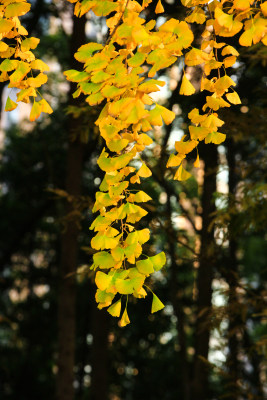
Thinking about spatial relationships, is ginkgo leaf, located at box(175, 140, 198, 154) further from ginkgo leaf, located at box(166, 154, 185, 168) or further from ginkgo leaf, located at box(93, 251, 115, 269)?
ginkgo leaf, located at box(93, 251, 115, 269)

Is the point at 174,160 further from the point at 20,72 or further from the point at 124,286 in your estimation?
the point at 20,72

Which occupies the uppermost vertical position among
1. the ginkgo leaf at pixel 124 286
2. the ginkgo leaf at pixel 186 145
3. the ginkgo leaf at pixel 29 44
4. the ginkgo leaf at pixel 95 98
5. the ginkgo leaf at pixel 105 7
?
the ginkgo leaf at pixel 29 44

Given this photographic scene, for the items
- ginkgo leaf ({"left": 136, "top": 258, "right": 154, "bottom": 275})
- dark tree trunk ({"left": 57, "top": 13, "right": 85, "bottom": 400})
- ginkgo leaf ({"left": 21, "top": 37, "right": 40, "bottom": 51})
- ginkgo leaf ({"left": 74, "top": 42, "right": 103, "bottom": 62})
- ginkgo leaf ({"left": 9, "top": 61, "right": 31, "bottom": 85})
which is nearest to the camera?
ginkgo leaf ({"left": 136, "top": 258, "right": 154, "bottom": 275})

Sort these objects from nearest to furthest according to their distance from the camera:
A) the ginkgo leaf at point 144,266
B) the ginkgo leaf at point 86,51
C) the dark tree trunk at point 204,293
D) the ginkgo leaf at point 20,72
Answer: the ginkgo leaf at point 144,266, the ginkgo leaf at point 86,51, the ginkgo leaf at point 20,72, the dark tree trunk at point 204,293

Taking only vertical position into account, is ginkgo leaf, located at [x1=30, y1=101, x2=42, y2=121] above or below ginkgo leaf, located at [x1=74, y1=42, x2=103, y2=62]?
below

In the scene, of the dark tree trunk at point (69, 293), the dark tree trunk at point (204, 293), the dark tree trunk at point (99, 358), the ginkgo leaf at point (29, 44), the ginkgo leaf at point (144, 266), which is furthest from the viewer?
the dark tree trunk at point (99, 358)

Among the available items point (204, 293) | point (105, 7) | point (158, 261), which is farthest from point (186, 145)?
point (204, 293)

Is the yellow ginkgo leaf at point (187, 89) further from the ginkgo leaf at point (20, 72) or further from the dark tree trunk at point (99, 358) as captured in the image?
the dark tree trunk at point (99, 358)

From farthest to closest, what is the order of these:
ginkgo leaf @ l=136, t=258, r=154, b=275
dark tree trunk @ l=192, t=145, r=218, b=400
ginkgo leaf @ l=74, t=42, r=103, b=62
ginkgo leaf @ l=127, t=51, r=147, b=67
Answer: dark tree trunk @ l=192, t=145, r=218, b=400, ginkgo leaf @ l=74, t=42, r=103, b=62, ginkgo leaf @ l=136, t=258, r=154, b=275, ginkgo leaf @ l=127, t=51, r=147, b=67

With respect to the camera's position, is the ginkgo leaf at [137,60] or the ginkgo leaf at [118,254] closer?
the ginkgo leaf at [137,60]

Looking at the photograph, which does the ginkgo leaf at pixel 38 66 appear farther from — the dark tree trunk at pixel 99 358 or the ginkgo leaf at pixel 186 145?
the dark tree trunk at pixel 99 358

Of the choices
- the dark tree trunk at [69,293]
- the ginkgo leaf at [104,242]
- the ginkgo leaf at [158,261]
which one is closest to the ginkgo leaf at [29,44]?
the ginkgo leaf at [104,242]

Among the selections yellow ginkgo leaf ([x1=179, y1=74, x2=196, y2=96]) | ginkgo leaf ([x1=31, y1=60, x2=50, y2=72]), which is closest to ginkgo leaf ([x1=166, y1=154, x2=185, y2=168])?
yellow ginkgo leaf ([x1=179, y1=74, x2=196, y2=96])

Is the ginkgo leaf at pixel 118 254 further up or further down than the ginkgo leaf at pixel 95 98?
further down
